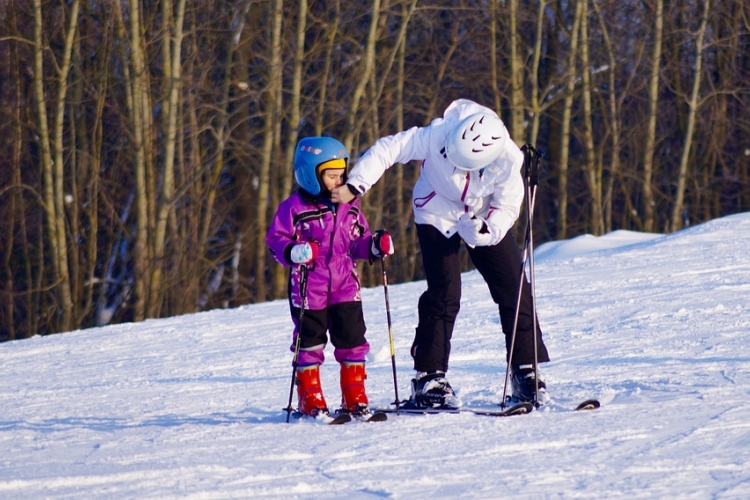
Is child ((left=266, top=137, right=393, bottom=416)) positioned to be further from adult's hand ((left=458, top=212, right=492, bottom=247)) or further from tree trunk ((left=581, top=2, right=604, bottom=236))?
tree trunk ((left=581, top=2, right=604, bottom=236))

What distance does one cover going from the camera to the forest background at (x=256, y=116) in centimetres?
1661

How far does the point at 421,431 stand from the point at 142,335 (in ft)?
16.4

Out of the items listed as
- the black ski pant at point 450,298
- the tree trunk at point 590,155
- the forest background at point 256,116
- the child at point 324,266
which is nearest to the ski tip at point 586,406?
the black ski pant at point 450,298

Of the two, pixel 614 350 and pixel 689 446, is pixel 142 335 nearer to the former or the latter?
pixel 614 350

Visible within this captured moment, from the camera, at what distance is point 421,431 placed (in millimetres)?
4684

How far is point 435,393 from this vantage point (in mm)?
5121

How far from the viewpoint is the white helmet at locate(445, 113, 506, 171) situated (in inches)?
190

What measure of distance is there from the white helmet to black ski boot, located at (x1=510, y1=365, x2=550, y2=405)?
3.43 ft

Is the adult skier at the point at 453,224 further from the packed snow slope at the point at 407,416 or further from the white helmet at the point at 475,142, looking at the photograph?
the packed snow slope at the point at 407,416

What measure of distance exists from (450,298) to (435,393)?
1.54ft

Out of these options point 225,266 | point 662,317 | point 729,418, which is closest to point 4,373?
point 662,317

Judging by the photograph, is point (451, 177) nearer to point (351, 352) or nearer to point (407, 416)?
point (351, 352)

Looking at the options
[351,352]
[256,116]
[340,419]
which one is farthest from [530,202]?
[256,116]

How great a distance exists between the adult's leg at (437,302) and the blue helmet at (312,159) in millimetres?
575
